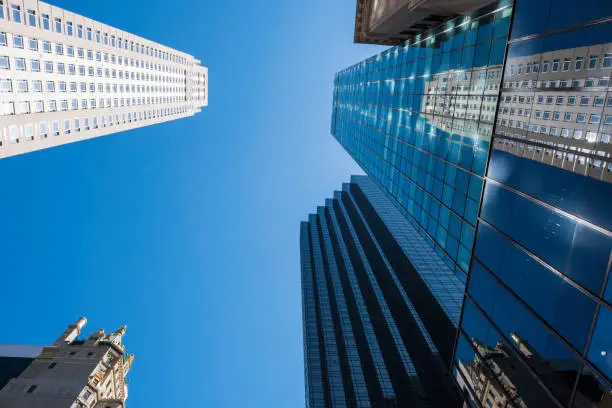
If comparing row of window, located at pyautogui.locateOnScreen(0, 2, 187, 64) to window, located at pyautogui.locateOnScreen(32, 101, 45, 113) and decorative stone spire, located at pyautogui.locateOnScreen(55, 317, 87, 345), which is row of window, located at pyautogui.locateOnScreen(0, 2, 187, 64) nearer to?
window, located at pyautogui.locateOnScreen(32, 101, 45, 113)

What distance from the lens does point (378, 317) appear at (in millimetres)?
98062

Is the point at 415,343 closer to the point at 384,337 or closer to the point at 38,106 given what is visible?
the point at 384,337

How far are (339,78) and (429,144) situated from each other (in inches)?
2554

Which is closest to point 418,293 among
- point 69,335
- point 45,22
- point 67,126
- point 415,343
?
point 415,343

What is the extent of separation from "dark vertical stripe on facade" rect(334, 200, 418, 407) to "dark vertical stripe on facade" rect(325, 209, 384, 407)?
130 inches

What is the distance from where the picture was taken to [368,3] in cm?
4691

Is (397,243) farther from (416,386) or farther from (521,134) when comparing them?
(521,134)

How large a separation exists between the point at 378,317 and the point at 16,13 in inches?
3579

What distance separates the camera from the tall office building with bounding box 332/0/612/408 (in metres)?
11.8

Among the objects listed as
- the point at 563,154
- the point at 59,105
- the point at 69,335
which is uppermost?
the point at 563,154

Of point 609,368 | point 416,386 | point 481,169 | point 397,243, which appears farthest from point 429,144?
point 397,243

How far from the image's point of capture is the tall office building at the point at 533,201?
38.6 feet

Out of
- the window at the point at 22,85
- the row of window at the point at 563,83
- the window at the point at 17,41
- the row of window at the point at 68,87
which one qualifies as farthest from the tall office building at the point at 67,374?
the row of window at the point at 563,83

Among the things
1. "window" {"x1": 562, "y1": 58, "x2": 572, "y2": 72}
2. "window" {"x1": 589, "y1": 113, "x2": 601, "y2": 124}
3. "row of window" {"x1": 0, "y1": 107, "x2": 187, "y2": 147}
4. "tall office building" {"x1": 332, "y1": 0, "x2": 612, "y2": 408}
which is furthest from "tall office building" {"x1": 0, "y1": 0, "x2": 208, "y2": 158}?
"window" {"x1": 589, "y1": 113, "x2": 601, "y2": 124}
